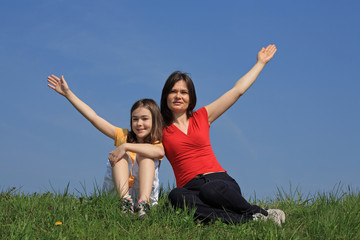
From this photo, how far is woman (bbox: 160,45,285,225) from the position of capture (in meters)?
5.18

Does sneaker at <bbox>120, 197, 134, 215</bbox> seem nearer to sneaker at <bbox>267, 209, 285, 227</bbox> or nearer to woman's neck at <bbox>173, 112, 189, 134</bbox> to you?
woman's neck at <bbox>173, 112, 189, 134</bbox>

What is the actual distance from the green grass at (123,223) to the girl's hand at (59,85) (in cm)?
154

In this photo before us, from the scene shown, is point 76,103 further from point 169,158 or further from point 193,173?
point 193,173

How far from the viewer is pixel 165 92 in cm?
582

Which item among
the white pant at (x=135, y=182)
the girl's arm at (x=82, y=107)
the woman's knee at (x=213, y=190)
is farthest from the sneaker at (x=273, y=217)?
the girl's arm at (x=82, y=107)

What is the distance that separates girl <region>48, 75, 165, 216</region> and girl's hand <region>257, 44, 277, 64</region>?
6.33ft

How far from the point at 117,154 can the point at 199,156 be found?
1144 millimetres

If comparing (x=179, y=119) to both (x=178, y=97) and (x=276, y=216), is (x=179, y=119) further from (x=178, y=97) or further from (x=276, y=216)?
(x=276, y=216)

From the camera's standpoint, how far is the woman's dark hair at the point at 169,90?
579 centimetres

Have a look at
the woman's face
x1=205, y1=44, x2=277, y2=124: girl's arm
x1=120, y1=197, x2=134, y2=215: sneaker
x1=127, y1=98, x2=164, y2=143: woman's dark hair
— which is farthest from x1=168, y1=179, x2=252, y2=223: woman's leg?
x1=205, y1=44, x2=277, y2=124: girl's arm

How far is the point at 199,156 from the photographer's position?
5.64 metres

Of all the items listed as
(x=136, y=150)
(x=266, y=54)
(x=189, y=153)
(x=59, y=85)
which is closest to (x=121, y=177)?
(x=136, y=150)

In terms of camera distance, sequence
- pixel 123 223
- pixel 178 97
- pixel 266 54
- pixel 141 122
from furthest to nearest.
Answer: pixel 266 54, pixel 178 97, pixel 141 122, pixel 123 223

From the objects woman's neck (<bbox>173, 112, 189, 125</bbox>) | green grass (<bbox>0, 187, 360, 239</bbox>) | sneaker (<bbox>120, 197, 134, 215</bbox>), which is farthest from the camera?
woman's neck (<bbox>173, 112, 189, 125</bbox>)
